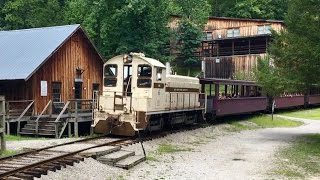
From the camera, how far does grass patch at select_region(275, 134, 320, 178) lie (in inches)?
568

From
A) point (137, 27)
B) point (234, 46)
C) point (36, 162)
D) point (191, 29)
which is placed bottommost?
point (36, 162)

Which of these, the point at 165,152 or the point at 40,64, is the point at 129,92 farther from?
the point at 40,64

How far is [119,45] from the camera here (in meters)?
44.9

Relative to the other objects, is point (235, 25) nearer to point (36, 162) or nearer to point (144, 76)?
point (144, 76)

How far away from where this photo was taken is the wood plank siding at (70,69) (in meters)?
26.1

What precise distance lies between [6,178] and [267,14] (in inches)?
2477

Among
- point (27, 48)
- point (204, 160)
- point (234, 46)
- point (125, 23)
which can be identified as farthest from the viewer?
point (234, 46)

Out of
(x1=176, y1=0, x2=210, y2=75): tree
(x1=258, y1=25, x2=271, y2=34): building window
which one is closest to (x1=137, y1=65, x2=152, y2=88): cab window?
(x1=176, y1=0, x2=210, y2=75): tree

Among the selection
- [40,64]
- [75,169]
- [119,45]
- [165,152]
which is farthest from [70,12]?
[75,169]

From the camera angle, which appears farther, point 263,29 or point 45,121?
point 263,29

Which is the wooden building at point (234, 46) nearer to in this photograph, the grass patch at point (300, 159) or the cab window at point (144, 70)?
A: the grass patch at point (300, 159)

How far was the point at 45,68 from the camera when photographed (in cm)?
2641

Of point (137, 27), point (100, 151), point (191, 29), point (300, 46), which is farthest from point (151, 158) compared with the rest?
point (191, 29)

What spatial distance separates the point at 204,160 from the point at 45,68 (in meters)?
14.2
